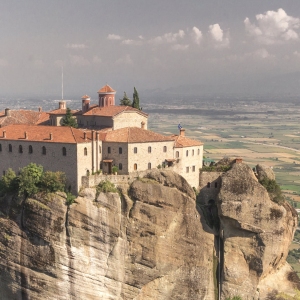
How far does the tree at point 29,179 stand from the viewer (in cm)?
4519

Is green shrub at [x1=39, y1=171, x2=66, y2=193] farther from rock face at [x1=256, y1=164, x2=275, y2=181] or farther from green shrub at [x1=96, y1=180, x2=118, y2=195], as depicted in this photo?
rock face at [x1=256, y1=164, x2=275, y2=181]

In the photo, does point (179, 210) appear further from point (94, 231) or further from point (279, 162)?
point (279, 162)

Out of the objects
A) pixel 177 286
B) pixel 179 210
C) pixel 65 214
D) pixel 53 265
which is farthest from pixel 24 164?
pixel 177 286

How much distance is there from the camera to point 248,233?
48.2 meters

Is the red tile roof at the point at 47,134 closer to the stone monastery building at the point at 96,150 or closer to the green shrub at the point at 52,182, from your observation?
the stone monastery building at the point at 96,150

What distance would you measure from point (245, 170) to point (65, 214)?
1974 centimetres

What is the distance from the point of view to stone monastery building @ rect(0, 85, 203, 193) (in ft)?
153

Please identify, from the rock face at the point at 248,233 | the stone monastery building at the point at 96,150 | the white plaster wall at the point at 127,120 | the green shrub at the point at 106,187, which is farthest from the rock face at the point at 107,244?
the white plaster wall at the point at 127,120

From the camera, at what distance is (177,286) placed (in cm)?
4750

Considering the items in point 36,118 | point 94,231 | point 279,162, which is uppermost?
point 36,118

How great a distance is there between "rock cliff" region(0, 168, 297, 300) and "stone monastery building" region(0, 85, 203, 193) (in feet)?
9.84

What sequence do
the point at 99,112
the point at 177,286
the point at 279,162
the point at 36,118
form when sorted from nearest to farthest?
the point at 177,286, the point at 99,112, the point at 36,118, the point at 279,162

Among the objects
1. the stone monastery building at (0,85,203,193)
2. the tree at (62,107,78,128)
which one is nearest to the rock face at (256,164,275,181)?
the stone monastery building at (0,85,203,193)

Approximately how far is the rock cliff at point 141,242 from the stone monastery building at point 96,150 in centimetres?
300
